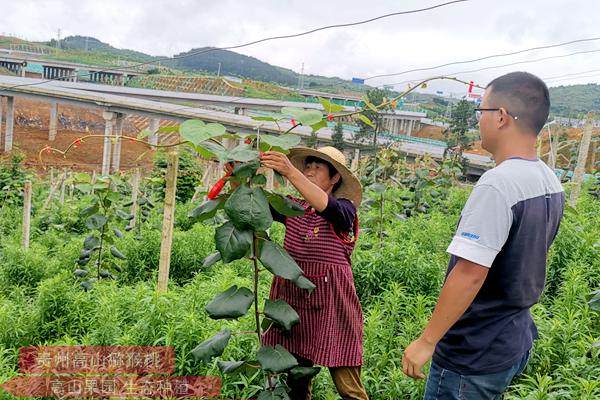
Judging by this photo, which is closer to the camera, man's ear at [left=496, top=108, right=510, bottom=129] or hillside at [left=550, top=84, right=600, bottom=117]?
man's ear at [left=496, top=108, right=510, bottom=129]

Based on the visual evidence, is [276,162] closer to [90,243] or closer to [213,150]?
[213,150]

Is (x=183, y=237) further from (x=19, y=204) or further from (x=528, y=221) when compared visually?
(x=19, y=204)

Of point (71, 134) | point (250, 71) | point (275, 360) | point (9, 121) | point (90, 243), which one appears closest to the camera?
point (275, 360)

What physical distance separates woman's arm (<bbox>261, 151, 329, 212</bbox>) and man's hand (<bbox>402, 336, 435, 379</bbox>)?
62 cm

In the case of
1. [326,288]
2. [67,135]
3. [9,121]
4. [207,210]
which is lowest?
[67,135]

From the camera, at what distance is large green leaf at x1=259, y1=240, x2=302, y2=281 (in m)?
1.82

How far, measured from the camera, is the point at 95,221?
12.6ft

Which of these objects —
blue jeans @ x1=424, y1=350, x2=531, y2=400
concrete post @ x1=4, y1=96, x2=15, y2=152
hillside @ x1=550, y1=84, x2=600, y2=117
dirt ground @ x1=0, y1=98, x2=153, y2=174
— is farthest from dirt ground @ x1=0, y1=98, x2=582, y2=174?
blue jeans @ x1=424, y1=350, x2=531, y2=400

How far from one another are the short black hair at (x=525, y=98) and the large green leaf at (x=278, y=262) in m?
0.83

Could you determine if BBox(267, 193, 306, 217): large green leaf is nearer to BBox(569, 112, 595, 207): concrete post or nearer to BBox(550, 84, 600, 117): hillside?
BBox(569, 112, 595, 207): concrete post

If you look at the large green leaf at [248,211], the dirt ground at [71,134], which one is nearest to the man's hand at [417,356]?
the large green leaf at [248,211]

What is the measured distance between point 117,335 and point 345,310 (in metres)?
1.41

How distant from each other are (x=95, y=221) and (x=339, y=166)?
92.0 inches

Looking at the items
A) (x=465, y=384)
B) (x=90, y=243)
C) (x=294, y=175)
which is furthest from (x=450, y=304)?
(x=90, y=243)
